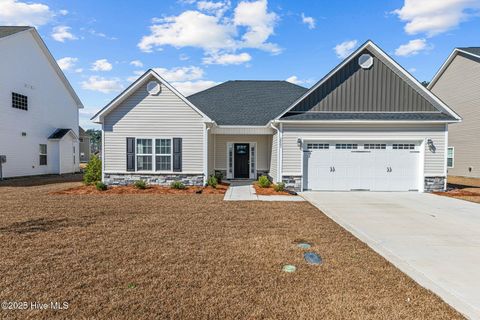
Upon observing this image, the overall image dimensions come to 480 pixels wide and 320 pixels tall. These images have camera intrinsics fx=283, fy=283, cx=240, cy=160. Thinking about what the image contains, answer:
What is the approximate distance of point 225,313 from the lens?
309cm

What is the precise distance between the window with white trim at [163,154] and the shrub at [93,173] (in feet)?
9.21

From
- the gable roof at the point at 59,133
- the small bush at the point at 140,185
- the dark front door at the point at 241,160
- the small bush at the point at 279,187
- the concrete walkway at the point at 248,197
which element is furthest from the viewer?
the gable roof at the point at 59,133

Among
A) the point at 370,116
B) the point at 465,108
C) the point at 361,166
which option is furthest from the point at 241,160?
the point at 465,108

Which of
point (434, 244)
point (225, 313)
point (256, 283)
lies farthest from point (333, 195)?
point (225, 313)

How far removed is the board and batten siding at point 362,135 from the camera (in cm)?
1232

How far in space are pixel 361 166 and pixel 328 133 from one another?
6.84 ft

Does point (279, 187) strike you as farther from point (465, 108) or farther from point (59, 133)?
point (59, 133)

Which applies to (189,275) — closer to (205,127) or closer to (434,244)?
(434,244)

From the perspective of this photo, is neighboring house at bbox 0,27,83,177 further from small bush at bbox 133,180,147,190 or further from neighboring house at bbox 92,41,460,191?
small bush at bbox 133,180,147,190

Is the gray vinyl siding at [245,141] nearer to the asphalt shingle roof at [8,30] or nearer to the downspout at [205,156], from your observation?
the downspout at [205,156]

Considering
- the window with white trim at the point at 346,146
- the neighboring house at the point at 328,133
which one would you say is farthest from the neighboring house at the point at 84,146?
the window with white trim at the point at 346,146

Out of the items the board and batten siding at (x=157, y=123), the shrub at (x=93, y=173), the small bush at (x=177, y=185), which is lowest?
the small bush at (x=177, y=185)

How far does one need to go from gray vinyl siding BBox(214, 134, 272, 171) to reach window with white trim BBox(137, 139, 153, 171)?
4.18 meters

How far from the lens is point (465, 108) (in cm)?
1992
